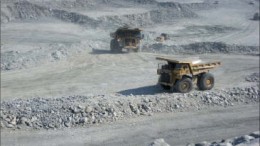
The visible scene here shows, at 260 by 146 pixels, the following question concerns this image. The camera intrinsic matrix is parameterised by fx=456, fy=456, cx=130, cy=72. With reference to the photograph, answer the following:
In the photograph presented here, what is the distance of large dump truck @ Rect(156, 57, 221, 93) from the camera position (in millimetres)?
18188

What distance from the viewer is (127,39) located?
28391mm

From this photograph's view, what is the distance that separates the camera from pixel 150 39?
32719 millimetres

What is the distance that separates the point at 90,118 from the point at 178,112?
3335mm

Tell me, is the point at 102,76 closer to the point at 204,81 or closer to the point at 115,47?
the point at 204,81

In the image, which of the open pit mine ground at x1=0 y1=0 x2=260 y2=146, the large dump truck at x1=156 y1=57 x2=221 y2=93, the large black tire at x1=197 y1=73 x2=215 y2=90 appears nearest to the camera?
the open pit mine ground at x1=0 y1=0 x2=260 y2=146

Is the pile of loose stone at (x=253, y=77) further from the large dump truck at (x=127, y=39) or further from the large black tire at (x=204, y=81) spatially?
the large dump truck at (x=127, y=39)

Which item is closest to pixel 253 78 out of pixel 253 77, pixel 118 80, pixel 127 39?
pixel 253 77

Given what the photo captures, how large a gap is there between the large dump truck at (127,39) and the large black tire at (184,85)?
33.8ft

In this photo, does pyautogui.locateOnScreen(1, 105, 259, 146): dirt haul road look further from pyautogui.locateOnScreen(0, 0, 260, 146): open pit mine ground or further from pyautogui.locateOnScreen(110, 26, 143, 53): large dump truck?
pyautogui.locateOnScreen(110, 26, 143, 53): large dump truck

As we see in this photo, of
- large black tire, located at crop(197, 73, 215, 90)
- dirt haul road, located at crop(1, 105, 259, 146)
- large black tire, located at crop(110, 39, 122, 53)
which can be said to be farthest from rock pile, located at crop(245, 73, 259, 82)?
large black tire, located at crop(110, 39, 122, 53)

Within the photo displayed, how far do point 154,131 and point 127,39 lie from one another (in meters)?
14.2

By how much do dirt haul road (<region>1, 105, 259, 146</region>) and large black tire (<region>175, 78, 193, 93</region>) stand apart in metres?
1.92

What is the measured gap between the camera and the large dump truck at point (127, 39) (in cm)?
2834

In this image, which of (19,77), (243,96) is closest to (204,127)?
(243,96)
